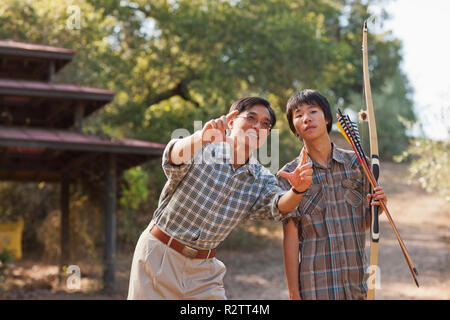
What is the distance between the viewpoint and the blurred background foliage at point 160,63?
1362 centimetres

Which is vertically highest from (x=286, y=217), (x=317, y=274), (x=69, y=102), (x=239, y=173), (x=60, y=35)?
(x=60, y=35)

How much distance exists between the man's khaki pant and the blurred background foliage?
30.5ft

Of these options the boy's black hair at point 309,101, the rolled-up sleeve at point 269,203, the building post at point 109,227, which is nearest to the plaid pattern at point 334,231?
the rolled-up sleeve at point 269,203

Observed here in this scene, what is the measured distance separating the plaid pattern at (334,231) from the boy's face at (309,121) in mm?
165

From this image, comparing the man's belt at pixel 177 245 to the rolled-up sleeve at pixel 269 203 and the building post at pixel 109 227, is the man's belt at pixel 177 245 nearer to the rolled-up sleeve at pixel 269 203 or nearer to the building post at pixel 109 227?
the rolled-up sleeve at pixel 269 203

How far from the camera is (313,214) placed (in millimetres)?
2844

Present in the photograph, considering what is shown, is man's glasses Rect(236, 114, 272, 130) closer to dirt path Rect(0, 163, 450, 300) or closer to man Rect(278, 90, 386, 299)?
man Rect(278, 90, 386, 299)

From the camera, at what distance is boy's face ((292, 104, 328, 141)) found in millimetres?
2859

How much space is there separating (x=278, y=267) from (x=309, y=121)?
1179cm

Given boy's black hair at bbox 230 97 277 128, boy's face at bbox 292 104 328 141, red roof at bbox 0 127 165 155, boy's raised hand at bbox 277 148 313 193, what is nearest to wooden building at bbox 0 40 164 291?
red roof at bbox 0 127 165 155

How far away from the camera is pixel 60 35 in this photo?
14.0m

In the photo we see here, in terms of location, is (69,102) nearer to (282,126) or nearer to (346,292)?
(282,126)

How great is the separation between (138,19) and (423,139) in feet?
30.5
